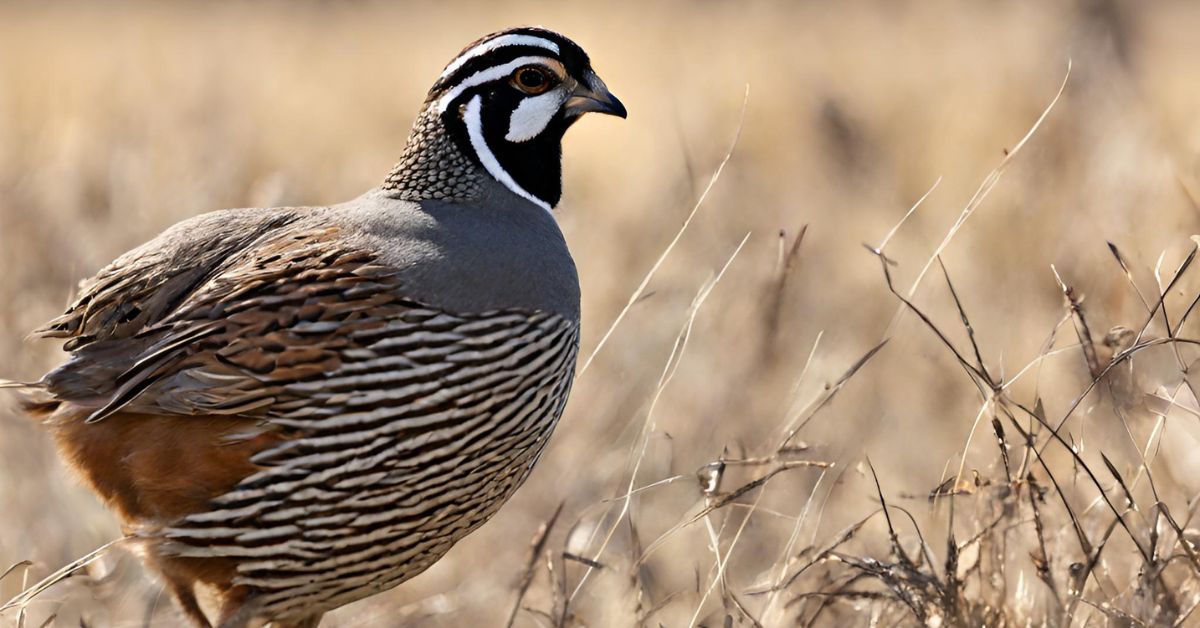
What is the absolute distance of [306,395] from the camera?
3752 millimetres

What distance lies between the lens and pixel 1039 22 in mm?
9570

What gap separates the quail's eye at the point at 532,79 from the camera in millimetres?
4402

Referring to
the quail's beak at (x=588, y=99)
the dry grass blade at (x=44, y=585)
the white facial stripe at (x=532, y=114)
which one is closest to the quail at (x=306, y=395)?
the dry grass blade at (x=44, y=585)

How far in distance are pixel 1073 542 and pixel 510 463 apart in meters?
1.53

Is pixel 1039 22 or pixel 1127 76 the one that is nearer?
pixel 1127 76

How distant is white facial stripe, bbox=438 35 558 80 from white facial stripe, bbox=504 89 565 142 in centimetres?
14

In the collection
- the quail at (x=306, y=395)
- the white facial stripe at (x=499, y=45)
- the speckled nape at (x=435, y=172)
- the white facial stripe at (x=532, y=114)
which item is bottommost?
the quail at (x=306, y=395)

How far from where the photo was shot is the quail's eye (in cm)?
440

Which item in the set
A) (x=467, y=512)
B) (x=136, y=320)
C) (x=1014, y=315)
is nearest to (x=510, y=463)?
(x=467, y=512)

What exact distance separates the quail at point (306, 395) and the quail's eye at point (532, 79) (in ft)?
1.68

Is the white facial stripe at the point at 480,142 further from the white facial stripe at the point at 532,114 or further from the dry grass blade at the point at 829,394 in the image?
the dry grass blade at the point at 829,394

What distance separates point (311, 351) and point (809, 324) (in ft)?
12.5

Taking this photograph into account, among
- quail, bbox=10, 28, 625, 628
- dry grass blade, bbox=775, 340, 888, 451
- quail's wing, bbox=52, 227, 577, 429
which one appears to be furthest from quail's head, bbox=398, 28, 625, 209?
dry grass blade, bbox=775, 340, 888, 451

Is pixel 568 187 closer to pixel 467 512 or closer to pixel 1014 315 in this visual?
pixel 1014 315
